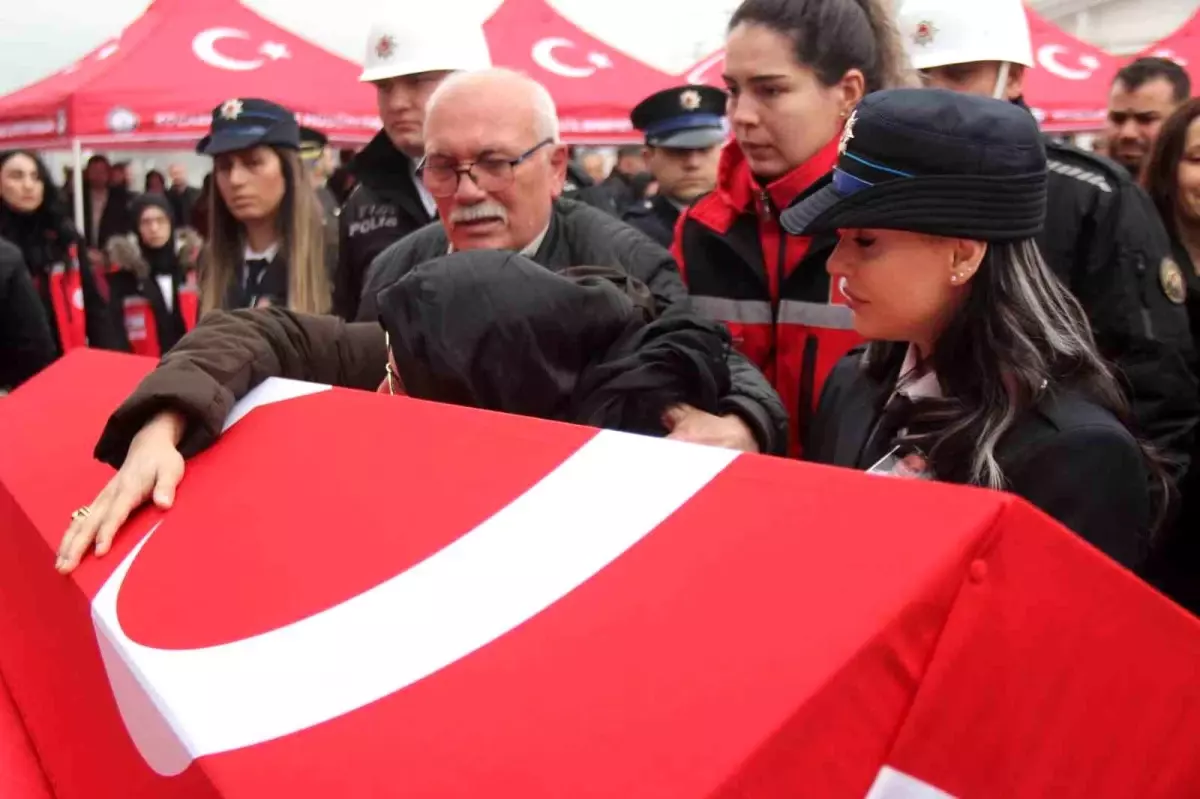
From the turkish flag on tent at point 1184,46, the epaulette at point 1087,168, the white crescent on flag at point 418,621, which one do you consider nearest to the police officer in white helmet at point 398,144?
the epaulette at point 1087,168

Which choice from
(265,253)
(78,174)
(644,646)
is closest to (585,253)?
(644,646)

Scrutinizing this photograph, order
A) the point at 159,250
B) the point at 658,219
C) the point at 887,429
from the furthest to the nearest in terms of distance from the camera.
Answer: the point at 159,250, the point at 658,219, the point at 887,429

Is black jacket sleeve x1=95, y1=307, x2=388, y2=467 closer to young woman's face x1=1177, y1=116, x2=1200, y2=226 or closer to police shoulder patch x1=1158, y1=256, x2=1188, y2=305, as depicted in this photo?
police shoulder patch x1=1158, y1=256, x2=1188, y2=305

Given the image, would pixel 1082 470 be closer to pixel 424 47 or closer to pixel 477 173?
pixel 477 173

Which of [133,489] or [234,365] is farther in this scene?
[234,365]

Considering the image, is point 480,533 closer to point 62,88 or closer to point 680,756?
point 680,756

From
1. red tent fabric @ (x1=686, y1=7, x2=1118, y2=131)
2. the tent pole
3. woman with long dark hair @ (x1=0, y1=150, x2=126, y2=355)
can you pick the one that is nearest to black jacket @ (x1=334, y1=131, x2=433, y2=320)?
woman with long dark hair @ (x1=0, y1=150, x2=126, y2=355)

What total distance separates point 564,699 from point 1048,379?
35.4 inches

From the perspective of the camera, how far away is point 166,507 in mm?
1497

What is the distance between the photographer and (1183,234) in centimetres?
302

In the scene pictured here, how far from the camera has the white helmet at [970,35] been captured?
2965 millimetres

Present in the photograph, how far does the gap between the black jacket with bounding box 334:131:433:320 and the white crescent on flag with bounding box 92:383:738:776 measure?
249 cm

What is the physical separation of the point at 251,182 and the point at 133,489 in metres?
2.34

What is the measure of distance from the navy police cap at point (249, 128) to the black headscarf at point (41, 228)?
3166 mm
